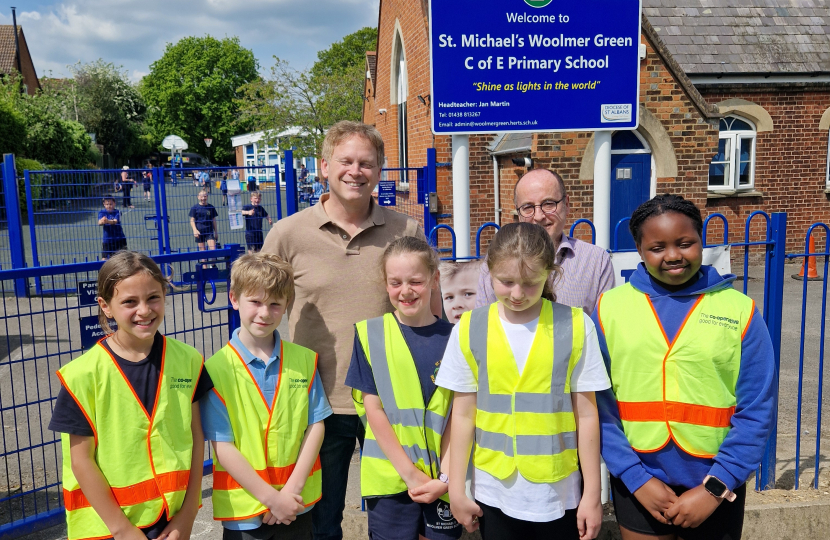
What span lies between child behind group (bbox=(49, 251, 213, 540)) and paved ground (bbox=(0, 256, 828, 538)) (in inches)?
35.6

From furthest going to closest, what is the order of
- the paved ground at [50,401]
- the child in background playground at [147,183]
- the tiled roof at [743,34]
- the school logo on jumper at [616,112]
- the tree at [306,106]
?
the tree at [306,106], the tiled roof at [743,34], the child in background playground at [147,183], the school logo on jumper at [616,112], the paved ground at [50,401]

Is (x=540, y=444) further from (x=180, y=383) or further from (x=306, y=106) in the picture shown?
(x=306, y=106)

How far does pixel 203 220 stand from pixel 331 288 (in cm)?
901

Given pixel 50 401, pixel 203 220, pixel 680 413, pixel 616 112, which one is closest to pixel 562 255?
pixel 680 413

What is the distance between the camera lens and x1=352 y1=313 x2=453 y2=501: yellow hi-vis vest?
2348mm

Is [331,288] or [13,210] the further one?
[13,210]

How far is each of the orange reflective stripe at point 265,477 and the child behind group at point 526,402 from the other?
666 mm

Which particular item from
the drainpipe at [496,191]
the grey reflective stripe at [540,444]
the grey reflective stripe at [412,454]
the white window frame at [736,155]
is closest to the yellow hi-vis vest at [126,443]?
the grey reflective stripe at [412,454]

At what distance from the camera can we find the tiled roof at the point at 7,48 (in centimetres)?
4159

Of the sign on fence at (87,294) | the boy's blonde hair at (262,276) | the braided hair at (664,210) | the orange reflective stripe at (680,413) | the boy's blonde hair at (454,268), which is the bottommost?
the orange reflective stripe at (680,413)

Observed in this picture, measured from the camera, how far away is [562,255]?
2.71 m

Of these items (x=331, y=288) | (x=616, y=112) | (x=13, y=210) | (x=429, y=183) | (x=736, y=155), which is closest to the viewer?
(x=331, y=288)

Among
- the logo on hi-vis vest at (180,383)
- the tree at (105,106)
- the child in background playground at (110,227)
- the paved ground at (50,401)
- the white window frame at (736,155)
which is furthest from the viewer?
the tree at (105,106)

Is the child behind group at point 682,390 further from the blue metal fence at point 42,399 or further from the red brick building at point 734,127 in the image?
the red brick building at point 734,127
